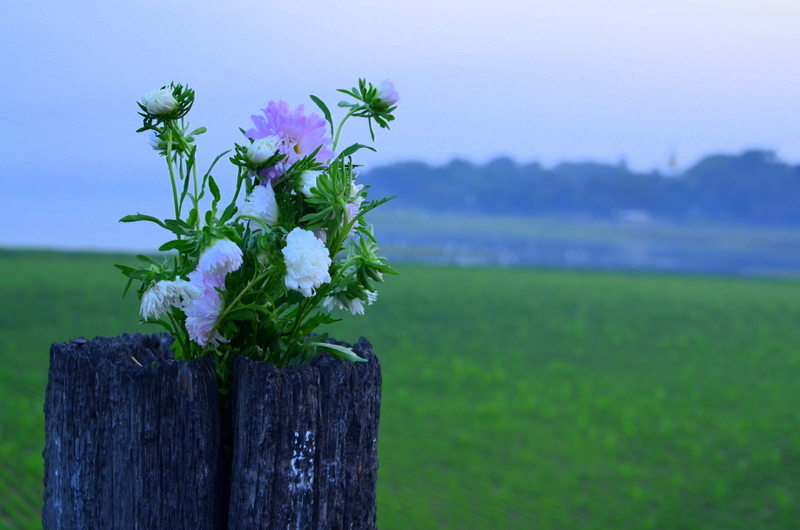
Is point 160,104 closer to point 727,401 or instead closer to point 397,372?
point 397,372

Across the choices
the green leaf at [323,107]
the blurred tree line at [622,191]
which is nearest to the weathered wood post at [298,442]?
the green leaf at [323,107]

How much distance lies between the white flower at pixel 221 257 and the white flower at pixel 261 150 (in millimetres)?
178

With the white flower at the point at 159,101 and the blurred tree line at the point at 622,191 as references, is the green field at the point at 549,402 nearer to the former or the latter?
the white flower at the point at 159,101

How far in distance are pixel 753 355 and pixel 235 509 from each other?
408 inches

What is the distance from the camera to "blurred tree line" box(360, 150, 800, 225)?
389ft

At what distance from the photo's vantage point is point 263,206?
50.6 inches

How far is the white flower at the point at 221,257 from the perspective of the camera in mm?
1141

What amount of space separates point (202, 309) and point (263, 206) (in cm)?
21

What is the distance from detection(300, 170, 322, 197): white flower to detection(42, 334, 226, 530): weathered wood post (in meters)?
0.36

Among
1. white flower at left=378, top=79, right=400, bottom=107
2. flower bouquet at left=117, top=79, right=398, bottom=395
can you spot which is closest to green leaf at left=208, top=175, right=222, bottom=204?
flower bouquet at left=117, top=79, right=398, bottom=395

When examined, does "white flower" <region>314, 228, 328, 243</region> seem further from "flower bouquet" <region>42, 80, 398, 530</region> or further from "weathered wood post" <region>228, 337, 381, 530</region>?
"weathered wood post" <region>228, 337, 381, 530</region>

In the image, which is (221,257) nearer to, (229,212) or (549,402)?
(229,212)

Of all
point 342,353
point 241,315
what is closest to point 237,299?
point 241,315

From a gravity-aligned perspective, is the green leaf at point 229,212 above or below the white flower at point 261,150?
below
